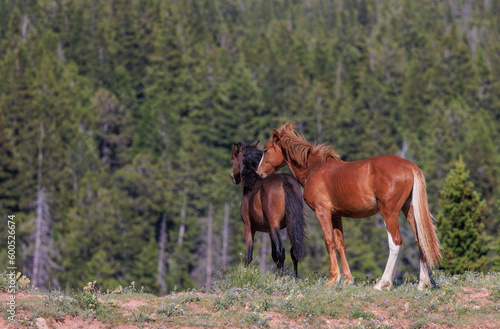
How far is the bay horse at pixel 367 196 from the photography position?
38.0 ft

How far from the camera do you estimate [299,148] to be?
13.1 metres

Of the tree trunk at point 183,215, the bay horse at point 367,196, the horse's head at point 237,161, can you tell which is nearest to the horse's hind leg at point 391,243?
the bay horse at point 367,196

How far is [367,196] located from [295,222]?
2159 mm

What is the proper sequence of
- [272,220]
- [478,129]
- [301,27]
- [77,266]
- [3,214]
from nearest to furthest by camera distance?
Answer: [272,220]
[77,266]
[3,214]
[478,129]
[301,27]

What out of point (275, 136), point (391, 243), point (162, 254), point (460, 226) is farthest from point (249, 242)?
point (162, 254)

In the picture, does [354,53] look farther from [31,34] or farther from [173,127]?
[31,34]

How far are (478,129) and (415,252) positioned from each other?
40.9 m

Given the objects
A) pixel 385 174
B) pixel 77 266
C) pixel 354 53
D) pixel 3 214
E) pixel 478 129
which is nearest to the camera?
pixel 385 174

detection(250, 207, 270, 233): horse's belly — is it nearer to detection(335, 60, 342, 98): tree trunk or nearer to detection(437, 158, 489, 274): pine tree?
detection(437, 158, 489, 274): pine tree

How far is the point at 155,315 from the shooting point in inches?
409

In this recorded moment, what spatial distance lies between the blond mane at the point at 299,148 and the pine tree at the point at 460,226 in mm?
17757

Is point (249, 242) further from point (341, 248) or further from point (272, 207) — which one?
point (341, 248)

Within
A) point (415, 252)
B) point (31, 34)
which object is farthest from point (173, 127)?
point (415, 252)

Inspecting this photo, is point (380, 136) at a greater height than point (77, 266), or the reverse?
point (380, 136)
